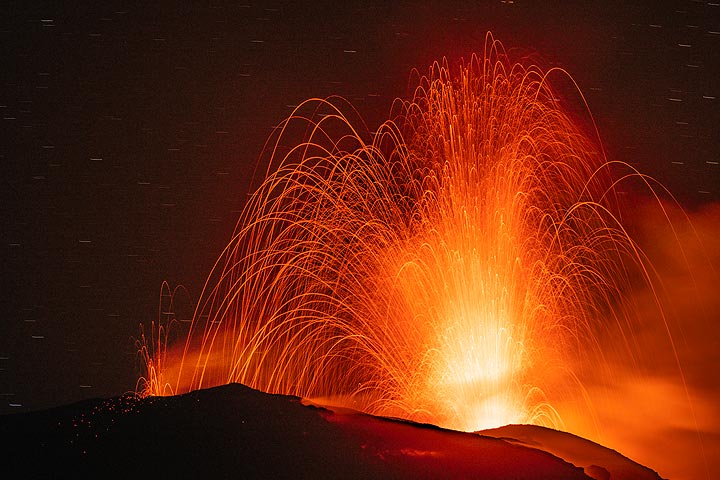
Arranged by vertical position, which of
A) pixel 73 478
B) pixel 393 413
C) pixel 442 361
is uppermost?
pixel 73 478

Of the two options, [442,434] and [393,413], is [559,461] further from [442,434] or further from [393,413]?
[393,413]

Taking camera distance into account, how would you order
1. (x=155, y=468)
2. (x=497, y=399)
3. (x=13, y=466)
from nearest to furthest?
(x=155, y=468) → (x=13, y=466) → (x=497, y=399)

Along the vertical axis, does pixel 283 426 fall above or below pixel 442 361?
above

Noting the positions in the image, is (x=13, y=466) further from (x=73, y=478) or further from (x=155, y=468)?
(x=155, y=468)

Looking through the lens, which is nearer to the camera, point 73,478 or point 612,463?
point 73,478

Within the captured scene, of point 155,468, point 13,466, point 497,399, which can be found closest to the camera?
point 155,468

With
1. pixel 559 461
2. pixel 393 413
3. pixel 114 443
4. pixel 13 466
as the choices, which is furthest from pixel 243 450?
pixel 393 413
